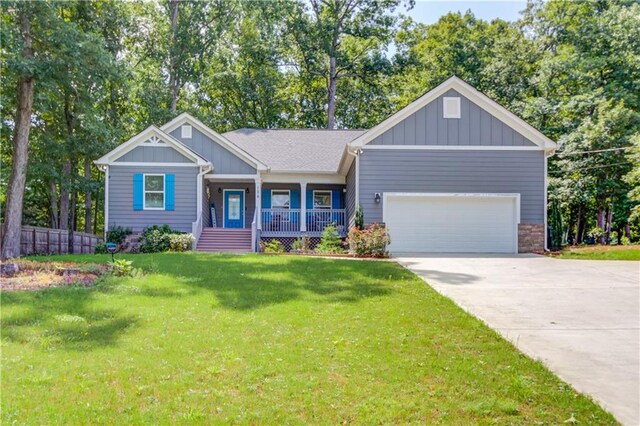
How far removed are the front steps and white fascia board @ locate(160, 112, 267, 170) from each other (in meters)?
2.73

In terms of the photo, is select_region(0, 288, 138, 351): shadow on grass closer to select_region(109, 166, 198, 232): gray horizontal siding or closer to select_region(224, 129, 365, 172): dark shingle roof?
select_region(109, 166, 198, 232): gray horizontal siding

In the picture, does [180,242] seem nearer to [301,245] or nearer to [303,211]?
[301,245]

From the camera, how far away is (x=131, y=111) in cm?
2636

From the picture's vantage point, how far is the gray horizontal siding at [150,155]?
1689cm

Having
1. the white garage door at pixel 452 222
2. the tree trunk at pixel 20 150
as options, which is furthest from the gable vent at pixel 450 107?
the tree trunk at pixel 20 150

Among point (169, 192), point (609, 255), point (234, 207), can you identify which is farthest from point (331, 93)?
point (609, 255)

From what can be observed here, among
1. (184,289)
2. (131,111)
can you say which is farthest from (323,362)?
(131,111)

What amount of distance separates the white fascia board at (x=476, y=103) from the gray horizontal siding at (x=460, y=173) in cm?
50

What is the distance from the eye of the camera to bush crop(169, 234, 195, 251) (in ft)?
50.7

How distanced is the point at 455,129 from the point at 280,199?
814cm

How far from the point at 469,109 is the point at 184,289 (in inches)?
469

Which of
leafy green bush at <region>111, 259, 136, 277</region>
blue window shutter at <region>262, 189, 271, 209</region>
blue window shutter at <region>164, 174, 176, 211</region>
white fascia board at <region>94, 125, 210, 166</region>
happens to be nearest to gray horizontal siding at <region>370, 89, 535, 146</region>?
blue window shutter at <region>262, 189, 271, 209</region>

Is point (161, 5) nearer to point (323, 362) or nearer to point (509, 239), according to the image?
point (509, 239)

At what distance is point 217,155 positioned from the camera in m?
18.2
